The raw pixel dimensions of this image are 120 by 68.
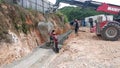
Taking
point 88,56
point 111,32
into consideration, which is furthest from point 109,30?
point 88,56

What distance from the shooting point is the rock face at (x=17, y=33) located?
534 inches

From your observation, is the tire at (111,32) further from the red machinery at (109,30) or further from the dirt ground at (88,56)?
the dirt ground at (88,56)

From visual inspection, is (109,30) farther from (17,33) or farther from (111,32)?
(17,33)

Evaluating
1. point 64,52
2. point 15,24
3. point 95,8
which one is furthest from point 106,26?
point 15,24

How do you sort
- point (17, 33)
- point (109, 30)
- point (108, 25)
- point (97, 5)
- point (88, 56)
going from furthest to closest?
1. point (97, 5)
2. point (109, 30)
3. point (108, 25)
4. point (17, 33)
5. point (88, 56)

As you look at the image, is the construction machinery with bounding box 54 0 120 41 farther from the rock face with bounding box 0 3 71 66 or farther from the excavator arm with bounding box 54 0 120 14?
the rock face with bounding box 0 3 71 66

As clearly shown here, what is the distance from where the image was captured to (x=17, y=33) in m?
15.7

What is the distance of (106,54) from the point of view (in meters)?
15.2

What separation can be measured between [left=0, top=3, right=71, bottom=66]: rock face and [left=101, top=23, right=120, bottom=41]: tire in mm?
4136

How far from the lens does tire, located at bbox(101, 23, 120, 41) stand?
67.4ft

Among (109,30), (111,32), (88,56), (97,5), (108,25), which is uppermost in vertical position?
(97,5)

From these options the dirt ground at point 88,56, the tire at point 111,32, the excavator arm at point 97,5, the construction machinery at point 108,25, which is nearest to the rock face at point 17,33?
the dirt ground at point 88,56

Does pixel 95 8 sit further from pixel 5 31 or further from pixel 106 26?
pixel 5 31

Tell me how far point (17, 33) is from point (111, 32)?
7.97 meters
